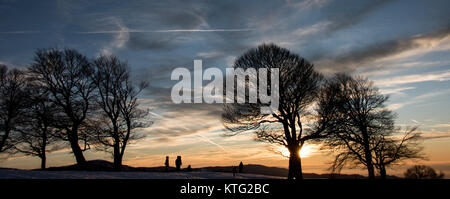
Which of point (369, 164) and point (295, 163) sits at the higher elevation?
point (295, 163)

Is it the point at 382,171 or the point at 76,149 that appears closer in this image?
the point at 382,171

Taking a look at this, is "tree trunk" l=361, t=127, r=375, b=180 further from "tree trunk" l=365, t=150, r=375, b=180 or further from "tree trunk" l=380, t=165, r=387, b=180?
"tree trunk" l=380, t=165, r=387, b=180

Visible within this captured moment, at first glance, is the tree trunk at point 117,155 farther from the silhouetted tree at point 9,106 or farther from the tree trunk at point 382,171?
the tree trunk at point 382,171

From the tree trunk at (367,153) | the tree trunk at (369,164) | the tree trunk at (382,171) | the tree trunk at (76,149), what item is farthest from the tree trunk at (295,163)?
the tree trunk at (76,149)

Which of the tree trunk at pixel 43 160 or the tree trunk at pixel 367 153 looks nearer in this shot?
the tree trunk at pixel 367 153

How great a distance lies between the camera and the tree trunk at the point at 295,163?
24.3 m

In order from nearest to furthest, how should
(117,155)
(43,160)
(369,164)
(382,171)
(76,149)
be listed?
(369,164) < (382,171) < (76,149) < (117,155) < (43,160)

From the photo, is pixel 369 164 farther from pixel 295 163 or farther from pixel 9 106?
pixel 9 106

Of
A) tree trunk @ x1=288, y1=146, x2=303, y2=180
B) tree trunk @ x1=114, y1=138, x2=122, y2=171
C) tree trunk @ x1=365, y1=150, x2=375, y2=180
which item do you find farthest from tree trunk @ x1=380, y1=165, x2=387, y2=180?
tree trunk @ x1=114, y1=138, x2=122, y2=171

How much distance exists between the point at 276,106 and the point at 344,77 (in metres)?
9.92

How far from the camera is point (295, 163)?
81.0ft

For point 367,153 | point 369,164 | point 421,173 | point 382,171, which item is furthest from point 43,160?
point 421,173

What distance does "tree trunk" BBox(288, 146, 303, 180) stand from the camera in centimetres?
2427
